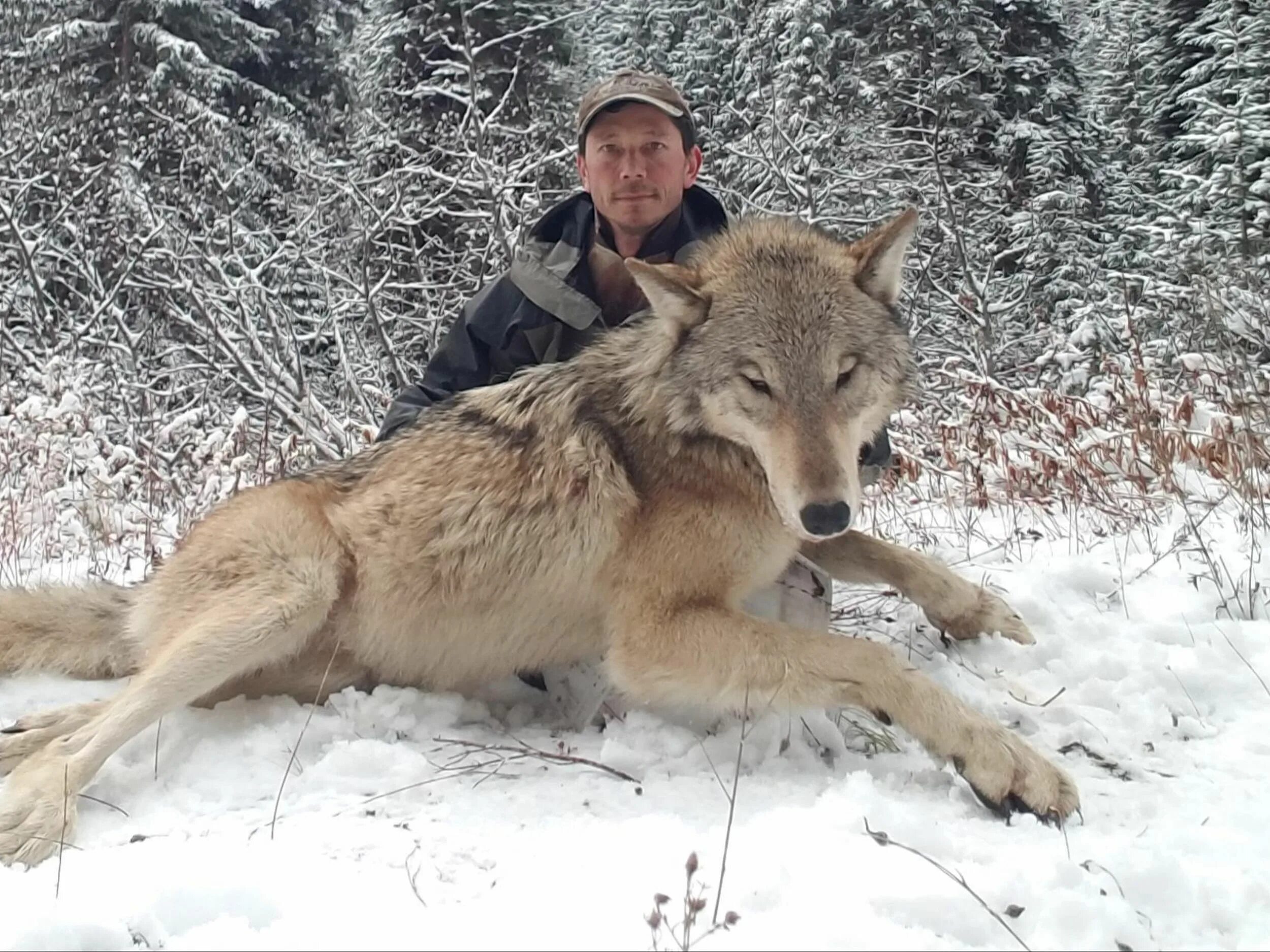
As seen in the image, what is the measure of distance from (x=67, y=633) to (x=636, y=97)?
3397 millimetres

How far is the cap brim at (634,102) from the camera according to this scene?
4.27m

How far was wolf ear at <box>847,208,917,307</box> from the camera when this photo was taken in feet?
9.86

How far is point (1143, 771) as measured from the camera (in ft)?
7.86

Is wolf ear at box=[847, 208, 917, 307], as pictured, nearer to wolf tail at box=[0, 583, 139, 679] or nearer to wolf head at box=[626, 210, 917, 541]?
wolf head at box=[626, 210, 917, 541]

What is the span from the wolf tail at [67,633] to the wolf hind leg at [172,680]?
1.98 ft

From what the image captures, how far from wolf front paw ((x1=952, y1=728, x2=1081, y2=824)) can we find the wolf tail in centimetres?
289

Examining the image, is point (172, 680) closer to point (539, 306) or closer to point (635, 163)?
point (539, 306)

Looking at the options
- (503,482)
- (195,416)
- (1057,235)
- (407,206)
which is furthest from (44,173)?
(1057,235)

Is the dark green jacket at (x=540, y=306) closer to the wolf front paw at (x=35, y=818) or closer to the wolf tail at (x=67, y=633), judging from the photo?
the wolf tail at (x=67, y=633)

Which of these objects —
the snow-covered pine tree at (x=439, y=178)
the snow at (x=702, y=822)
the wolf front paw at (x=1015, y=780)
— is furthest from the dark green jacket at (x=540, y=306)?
the snow-covered pine tree at (x=439, y=178)

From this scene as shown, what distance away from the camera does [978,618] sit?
Answer: 3.22 metres

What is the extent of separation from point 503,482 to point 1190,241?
1280cm

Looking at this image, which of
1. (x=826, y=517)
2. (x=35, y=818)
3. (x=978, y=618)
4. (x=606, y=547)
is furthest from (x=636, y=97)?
(x=35, y=818)

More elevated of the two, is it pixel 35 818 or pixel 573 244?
pixel 573 244
